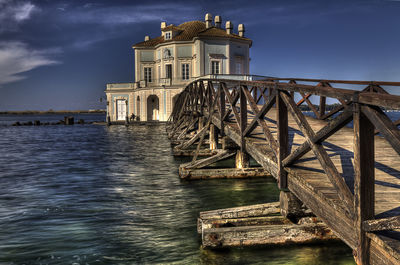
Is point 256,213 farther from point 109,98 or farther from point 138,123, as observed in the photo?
point 109,98

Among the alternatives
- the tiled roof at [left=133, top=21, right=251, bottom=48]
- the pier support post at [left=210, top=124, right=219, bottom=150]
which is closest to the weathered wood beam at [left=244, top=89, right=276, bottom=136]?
the pier support post at [left=210, top=124, right=219, bottom=150]

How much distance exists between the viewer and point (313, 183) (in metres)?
4.43

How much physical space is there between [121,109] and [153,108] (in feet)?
16.0

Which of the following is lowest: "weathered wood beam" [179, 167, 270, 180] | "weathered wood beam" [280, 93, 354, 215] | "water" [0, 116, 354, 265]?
"water" [0, 116, 354, 265]

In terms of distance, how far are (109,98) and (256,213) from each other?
150 feet

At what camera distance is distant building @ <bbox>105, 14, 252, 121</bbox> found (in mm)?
44062

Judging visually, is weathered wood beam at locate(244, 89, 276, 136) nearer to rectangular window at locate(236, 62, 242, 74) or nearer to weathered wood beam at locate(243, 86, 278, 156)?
weathered wood beam at locate(243, 86, 278, 156)

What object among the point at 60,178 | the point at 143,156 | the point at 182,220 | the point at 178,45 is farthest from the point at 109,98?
the point at 182,220

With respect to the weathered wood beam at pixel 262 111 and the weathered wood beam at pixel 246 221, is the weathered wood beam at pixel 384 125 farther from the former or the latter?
the weathered wood beam at pixel 246 221

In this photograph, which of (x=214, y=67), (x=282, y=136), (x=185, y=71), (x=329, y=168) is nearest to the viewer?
(x=329, y=168)

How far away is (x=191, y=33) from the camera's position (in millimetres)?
47344

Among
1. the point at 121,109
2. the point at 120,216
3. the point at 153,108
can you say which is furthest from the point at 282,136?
the point at 121,109

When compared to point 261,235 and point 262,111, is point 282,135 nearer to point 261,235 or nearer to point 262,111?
point 262,111

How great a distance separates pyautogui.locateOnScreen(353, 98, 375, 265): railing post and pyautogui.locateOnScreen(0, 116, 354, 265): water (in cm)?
309
